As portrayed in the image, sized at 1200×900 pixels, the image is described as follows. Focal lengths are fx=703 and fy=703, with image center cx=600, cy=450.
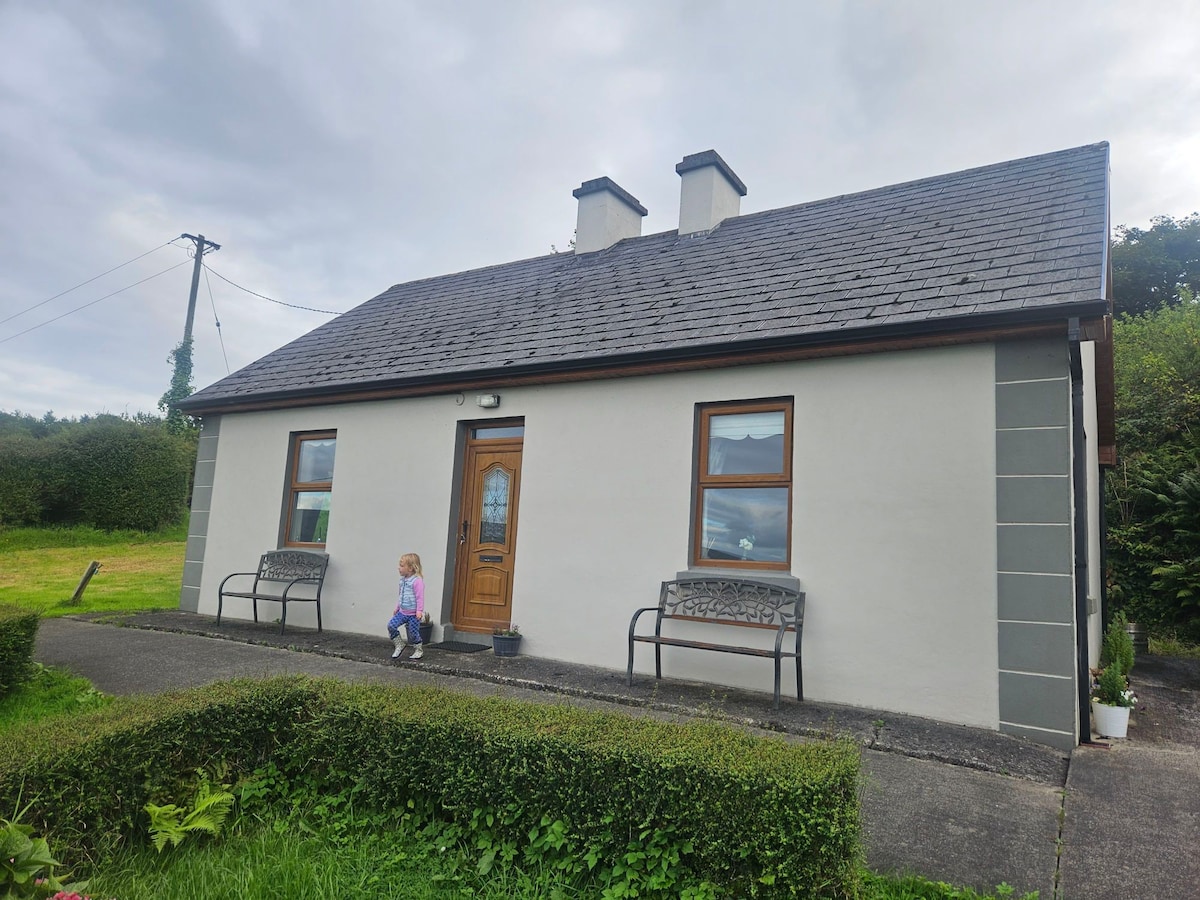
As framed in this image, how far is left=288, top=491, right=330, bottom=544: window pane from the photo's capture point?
9523 mm

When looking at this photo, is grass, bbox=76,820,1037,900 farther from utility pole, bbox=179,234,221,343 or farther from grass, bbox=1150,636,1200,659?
utility pole, bbox=179,234,221,343

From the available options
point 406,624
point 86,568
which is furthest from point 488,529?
point 86,568

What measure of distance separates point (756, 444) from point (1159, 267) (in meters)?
23.8

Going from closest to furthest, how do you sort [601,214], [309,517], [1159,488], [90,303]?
[309,517] < [601,214] < [1159,488] < [90,303]

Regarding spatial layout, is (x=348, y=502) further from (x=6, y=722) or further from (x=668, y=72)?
(x=668, y=72)

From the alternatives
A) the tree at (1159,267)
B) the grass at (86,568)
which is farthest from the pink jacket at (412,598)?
the tree at (1159,267)

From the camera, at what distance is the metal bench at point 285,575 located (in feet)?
29.6

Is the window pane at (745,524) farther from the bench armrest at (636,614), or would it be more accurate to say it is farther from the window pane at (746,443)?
the bench armrest at (636,614)

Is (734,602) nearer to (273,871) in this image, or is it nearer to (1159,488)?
(273,871)

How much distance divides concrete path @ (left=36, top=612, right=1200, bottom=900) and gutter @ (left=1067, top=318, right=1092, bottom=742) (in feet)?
1.30

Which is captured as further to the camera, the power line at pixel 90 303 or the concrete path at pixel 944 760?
the power line at pixel 90 303

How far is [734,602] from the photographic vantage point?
6.25m

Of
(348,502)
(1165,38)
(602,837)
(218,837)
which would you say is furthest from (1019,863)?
(1165,38)

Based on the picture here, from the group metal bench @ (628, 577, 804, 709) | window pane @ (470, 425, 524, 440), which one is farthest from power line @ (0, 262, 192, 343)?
metal bench @ (628, 577, 804, 709)
